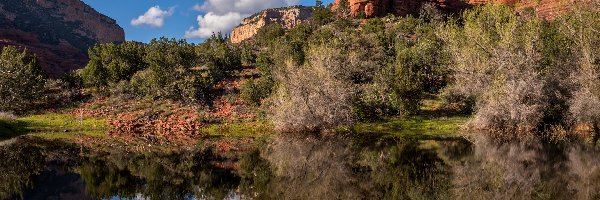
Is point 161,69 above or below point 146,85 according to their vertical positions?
above

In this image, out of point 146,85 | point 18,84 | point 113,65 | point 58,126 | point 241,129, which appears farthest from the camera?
point 113,65

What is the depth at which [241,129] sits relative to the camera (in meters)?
52.4

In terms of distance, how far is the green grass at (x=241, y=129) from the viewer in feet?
164

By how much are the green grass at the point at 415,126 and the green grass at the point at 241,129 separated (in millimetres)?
9764

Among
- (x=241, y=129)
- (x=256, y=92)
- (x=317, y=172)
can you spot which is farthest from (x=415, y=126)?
(x=317, y=172)

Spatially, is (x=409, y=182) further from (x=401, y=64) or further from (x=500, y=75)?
(x=401, y=64)

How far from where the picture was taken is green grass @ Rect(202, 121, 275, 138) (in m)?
50.0

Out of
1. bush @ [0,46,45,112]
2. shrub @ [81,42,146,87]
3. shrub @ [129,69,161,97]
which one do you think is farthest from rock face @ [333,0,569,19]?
bush @ [0,46,45,112]

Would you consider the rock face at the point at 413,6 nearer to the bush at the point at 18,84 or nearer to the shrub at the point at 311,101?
the shrub at the point at 311,101

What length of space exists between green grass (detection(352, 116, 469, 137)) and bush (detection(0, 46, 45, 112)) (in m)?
44.4

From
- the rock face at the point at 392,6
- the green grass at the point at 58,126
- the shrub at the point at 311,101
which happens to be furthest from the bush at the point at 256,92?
the rock face at the point at 392,6

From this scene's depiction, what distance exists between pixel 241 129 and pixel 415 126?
62.0 feet

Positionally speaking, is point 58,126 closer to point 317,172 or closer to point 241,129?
point 241,129

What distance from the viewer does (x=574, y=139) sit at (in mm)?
40594
